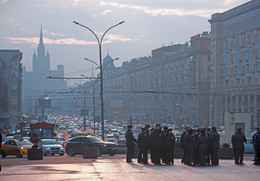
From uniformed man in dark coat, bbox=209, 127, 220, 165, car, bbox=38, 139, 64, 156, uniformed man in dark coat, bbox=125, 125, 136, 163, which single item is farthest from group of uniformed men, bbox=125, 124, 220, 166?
car, bbox=38, 139, 64, 156

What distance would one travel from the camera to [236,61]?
112 metres

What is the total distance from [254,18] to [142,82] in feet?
272

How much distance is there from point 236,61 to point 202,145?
3440 inches

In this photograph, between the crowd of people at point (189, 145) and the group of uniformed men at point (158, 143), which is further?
the group of uniformed men at point (158, 143)

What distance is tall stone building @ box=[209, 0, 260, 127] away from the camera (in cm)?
10238

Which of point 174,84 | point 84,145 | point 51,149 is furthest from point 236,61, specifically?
point 84,145

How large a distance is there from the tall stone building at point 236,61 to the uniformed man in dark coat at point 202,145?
73.9 m

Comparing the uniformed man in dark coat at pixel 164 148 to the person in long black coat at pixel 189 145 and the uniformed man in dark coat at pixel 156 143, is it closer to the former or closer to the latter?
the uniformed man in dark coat at pixel 156 143

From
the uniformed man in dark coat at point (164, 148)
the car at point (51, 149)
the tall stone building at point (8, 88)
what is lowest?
the car at point (51, 149)

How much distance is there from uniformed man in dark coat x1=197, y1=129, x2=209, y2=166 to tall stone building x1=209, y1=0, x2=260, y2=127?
242 ft

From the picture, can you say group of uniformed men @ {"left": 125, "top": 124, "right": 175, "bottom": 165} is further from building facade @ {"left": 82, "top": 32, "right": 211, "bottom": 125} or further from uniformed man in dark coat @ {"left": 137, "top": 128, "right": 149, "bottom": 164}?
building facade @ {"left": 82, "top": 32, "right": 211, "bottom": 125}

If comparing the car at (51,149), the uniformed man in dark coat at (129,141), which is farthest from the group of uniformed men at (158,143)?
the car at (51,149)

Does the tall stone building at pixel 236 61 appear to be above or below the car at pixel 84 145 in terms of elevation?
above

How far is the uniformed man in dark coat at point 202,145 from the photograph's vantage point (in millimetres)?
26594
